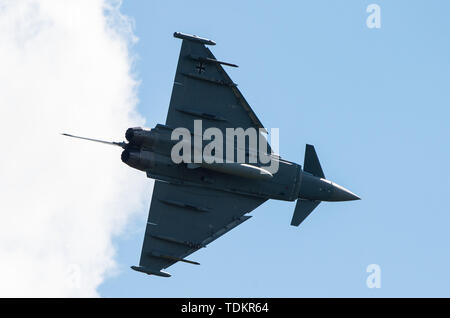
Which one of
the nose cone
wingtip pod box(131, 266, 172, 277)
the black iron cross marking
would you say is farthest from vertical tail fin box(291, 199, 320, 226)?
the black iron cross marking

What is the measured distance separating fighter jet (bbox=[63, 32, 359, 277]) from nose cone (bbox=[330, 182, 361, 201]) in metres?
0.06

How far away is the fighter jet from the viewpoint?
1677 inches

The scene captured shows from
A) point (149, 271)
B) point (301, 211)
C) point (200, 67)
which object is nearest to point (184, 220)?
point (149, 271)

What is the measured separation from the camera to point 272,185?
44375mm

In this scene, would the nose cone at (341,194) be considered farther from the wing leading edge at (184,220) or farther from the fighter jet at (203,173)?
the wing leading edge at (184,220)

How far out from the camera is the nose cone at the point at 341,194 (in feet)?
149

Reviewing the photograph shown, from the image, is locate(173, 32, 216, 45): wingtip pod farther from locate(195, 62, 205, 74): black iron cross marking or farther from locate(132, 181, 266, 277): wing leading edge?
locate(132, 181, 266, 277): wing leading edge

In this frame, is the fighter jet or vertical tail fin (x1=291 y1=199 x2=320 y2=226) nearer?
the fighter jet

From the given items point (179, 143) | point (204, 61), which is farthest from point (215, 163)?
point (204, 61)

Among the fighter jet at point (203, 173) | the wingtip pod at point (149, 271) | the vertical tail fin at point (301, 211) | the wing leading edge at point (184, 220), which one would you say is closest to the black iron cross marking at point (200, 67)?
the fighter jet at point (203, 173)

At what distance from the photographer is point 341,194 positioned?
45.6 m

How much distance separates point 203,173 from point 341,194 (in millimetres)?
6513

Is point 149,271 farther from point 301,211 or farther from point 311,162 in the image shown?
point 311,162

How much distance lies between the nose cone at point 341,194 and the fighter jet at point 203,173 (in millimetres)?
56
